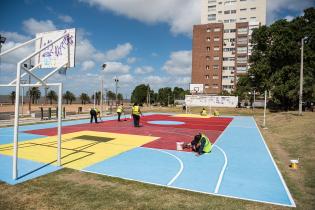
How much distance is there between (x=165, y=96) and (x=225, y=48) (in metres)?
30.9

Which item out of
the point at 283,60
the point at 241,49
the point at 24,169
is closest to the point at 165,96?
the point at 241,49

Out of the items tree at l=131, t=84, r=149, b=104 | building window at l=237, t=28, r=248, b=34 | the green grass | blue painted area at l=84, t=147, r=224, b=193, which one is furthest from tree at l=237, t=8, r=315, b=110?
tree at l=131, t=84, r=149, b=104

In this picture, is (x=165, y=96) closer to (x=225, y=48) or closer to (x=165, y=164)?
(x=225, y=48)

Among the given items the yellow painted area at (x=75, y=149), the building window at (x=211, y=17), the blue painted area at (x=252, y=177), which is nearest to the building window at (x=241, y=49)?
the building window at (x=211, y=17)

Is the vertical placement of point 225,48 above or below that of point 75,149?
above

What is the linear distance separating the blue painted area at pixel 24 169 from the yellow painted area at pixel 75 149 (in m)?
0.53

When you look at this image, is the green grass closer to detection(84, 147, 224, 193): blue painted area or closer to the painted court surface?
the painted court surface

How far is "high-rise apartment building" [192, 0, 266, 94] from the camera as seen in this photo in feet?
275

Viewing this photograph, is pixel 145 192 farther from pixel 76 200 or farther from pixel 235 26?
pixel 235 26

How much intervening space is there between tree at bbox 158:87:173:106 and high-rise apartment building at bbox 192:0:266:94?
65.0ft

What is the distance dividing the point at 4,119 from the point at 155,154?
21.4 metres

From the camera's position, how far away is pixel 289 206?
23.9 feet

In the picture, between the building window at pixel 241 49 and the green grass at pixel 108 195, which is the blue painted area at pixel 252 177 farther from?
the building window at pixel 241 49

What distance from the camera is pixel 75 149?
45.8ft
